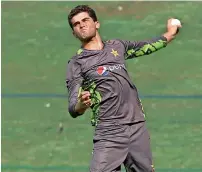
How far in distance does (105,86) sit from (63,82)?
2.45m

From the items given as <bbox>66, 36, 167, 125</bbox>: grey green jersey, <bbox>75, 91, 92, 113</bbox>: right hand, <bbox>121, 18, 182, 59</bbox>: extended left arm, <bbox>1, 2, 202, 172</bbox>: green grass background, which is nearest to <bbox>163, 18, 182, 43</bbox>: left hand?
<bbox>121, 18, 182, 59</bbox>: extended left arm

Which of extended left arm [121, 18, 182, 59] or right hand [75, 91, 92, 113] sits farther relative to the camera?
extended left arm [121, 18, 182, 59]

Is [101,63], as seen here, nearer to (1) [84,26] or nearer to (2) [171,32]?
(1) [84,26]

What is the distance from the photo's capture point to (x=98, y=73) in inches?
182

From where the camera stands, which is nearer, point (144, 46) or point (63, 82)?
point (144, 46)

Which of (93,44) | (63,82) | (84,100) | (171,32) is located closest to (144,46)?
(171,32)

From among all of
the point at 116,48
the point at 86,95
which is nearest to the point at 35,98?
the point at 116,48

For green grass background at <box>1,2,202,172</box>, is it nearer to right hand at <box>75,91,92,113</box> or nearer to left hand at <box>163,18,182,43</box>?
left hand at <box>163,18,182,43</box>

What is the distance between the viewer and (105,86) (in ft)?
15.1

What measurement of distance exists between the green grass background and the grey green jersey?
5.86 feet

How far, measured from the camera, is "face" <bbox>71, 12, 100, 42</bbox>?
4.68 meters

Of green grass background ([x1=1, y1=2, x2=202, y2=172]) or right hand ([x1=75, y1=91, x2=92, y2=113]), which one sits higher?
green grass background ([x1=1, y1=2, x2=202, y2=172])

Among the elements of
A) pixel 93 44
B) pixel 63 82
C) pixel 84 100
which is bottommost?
pixel 84 100

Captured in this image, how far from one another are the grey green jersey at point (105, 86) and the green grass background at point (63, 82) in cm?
178
